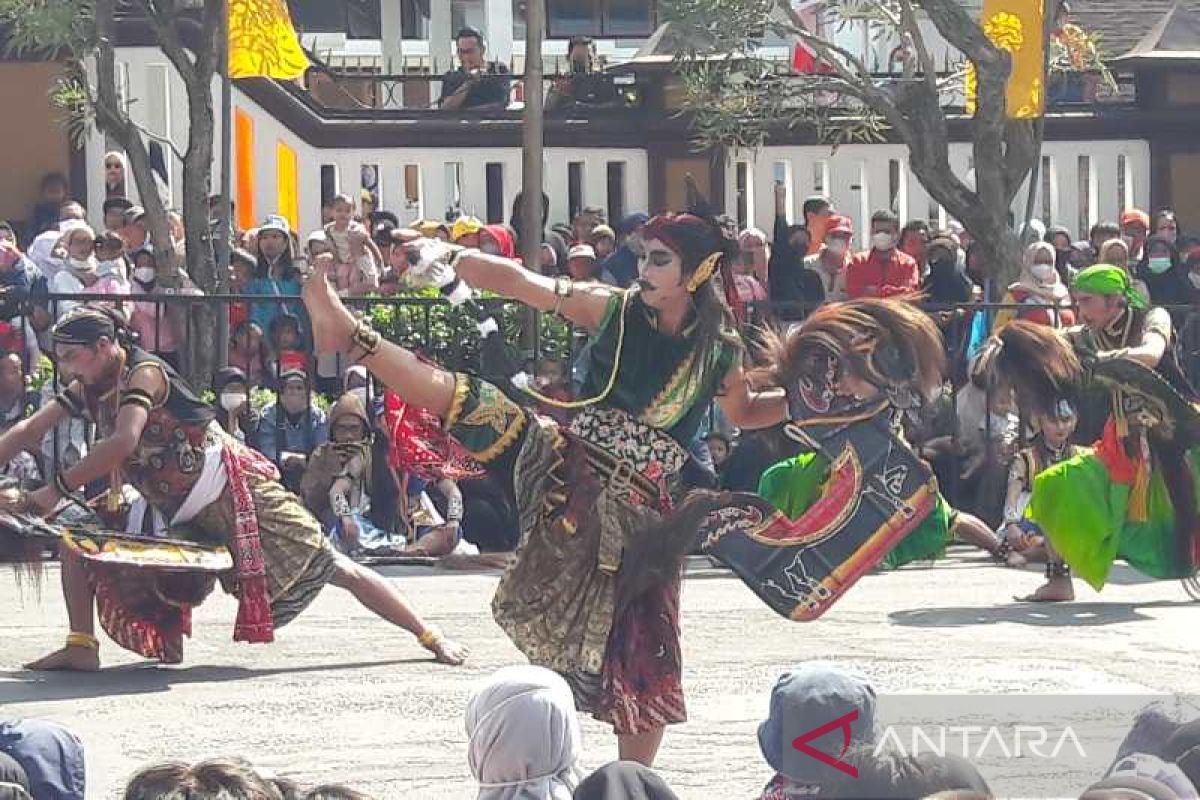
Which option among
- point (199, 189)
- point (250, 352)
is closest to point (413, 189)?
point (199, 189)

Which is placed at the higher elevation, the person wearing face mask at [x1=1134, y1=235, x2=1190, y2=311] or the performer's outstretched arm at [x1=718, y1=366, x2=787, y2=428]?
the performer's outstretched arm at [x1=718, y1=366, x2=787, y2=428]

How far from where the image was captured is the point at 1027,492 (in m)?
12.3

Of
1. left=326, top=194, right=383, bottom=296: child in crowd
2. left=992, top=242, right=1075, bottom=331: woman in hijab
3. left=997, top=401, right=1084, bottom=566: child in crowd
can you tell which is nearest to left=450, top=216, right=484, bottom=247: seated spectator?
left=326, top=194, right=383, bottom=296: child in crowd

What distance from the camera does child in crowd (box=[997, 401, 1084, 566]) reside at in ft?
39.2

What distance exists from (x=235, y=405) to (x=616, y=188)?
22.7 feet

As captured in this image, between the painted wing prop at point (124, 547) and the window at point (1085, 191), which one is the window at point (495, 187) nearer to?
the window at point (1085, 191)

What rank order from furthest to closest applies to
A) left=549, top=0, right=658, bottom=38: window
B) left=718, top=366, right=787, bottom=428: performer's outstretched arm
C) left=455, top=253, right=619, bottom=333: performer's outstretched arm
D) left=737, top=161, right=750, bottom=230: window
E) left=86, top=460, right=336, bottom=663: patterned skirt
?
left=549, top=0, right=658, bottom=38: window < left=737, top=161, right=750, bottom=230: window < left=86, top=460, right=336, bottom=663: patterned skirt < left=718, top=366, right=787, bottom=428: performer's outstretched arm < left=455, top=253, right=619, bottom=333: performer's outstretched arm

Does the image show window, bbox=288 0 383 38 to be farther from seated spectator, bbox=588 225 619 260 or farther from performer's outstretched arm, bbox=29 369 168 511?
performer's outstretched arm, bbox=29 369 168 511

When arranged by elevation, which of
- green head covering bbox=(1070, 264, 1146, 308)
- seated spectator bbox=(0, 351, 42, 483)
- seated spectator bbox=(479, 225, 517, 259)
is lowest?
seated spectator bbox=(0, 351, 42, 483)

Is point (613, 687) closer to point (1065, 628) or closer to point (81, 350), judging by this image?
point (81, 350)

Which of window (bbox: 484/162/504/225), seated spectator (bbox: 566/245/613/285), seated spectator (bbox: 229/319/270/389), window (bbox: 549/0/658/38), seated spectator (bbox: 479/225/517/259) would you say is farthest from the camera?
window (bbox: 549/0/658/38)

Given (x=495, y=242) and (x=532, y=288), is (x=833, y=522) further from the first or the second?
(x=495, y=242)

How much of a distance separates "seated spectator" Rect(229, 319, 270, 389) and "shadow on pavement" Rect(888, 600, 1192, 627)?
3564 millimetres

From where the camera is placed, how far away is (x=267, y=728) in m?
8.17
